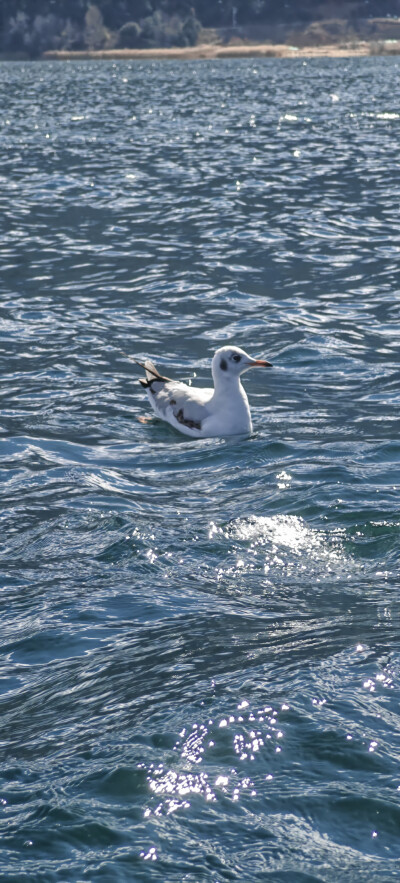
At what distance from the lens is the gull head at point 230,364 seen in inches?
469

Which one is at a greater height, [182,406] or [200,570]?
[182,406]

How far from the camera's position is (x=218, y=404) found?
1183cm

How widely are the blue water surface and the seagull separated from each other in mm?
195

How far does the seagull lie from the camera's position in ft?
38.4

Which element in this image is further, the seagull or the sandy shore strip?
the sandy shore strip

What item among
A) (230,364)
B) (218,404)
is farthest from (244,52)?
(218,404)

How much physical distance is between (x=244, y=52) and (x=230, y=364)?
135719mm

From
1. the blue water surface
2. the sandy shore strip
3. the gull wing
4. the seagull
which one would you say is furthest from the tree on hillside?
the seagull

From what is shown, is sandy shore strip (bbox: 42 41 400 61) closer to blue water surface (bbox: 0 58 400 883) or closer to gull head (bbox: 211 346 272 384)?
blue water surface (bbox: 0 58 400 883)

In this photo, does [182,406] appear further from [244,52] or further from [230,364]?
[244,52]

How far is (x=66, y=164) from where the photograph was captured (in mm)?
37344

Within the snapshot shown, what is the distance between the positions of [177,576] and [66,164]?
31.2 m

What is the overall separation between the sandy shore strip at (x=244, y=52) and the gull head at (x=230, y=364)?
12751cm

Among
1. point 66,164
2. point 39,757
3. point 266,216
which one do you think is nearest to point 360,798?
point 39,757
